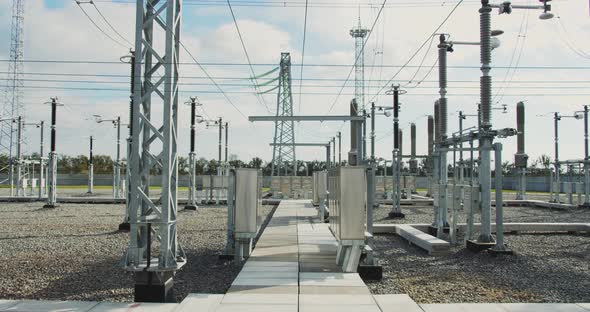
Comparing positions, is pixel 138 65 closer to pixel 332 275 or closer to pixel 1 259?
pixel 332 275

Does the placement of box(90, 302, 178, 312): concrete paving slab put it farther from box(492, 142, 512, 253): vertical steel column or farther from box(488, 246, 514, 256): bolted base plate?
box(492, 142, 512, 253): vertical steel column

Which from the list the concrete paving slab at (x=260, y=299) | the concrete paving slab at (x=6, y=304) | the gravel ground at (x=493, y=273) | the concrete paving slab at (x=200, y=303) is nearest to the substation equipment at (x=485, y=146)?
the gravel ground at (x=493, y=273)

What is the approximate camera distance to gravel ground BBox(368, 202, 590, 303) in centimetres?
906

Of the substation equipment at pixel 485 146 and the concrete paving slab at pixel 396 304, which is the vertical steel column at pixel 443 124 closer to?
the substation equipment at pixel 485 146

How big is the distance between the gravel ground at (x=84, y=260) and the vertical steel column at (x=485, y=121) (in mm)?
6665

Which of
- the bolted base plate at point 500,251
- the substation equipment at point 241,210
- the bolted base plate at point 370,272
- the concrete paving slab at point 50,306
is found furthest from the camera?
the bolted base plate at point 500,251

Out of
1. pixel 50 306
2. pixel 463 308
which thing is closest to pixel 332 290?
pixel 463 308

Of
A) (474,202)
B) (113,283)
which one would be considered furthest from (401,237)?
(113,283)

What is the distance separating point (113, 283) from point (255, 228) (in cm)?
323

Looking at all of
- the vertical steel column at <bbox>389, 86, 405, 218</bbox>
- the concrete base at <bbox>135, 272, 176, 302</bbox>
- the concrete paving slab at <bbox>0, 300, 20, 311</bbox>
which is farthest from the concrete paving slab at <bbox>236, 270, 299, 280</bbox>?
the vertical steel column at <bbox>389, 86, 405, 218</bbox>

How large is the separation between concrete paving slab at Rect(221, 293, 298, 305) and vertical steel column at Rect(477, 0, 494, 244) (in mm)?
7767

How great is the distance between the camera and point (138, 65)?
8.33 metres

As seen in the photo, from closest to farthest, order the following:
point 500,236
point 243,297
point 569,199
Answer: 1. point 243,297
2. point 500,236
3. point 569,199

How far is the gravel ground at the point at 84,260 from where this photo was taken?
9.26 m
